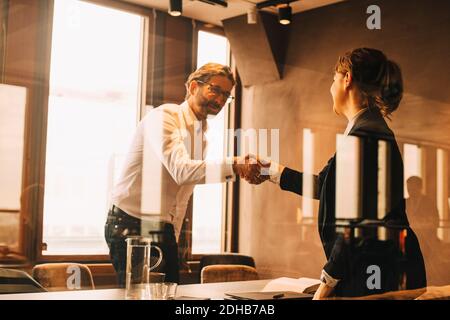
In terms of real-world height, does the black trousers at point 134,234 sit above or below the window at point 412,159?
below

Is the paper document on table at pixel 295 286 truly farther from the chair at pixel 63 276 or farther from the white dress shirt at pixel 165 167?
the chair at pixel 63 276

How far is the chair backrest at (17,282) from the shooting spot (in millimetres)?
1596

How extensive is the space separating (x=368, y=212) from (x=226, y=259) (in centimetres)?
52

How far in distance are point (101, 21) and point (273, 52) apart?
622 mm

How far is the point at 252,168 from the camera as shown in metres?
1.86

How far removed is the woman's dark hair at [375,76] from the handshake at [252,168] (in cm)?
38

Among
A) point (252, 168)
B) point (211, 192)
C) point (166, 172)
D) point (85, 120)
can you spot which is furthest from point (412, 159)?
point (85, 120)

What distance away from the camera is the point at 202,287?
5.59ft

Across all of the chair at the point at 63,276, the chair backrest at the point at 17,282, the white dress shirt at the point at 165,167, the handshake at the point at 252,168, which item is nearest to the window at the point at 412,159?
the handshake at the point at 252,168

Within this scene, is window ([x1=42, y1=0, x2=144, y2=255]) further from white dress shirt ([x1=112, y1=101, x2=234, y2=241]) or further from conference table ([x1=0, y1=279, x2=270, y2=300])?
conference table ([x1=0, y1=279, x2=270, y2=300])

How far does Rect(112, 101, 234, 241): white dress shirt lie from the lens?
1.77 metres

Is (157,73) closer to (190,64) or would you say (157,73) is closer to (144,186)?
(190,64)
